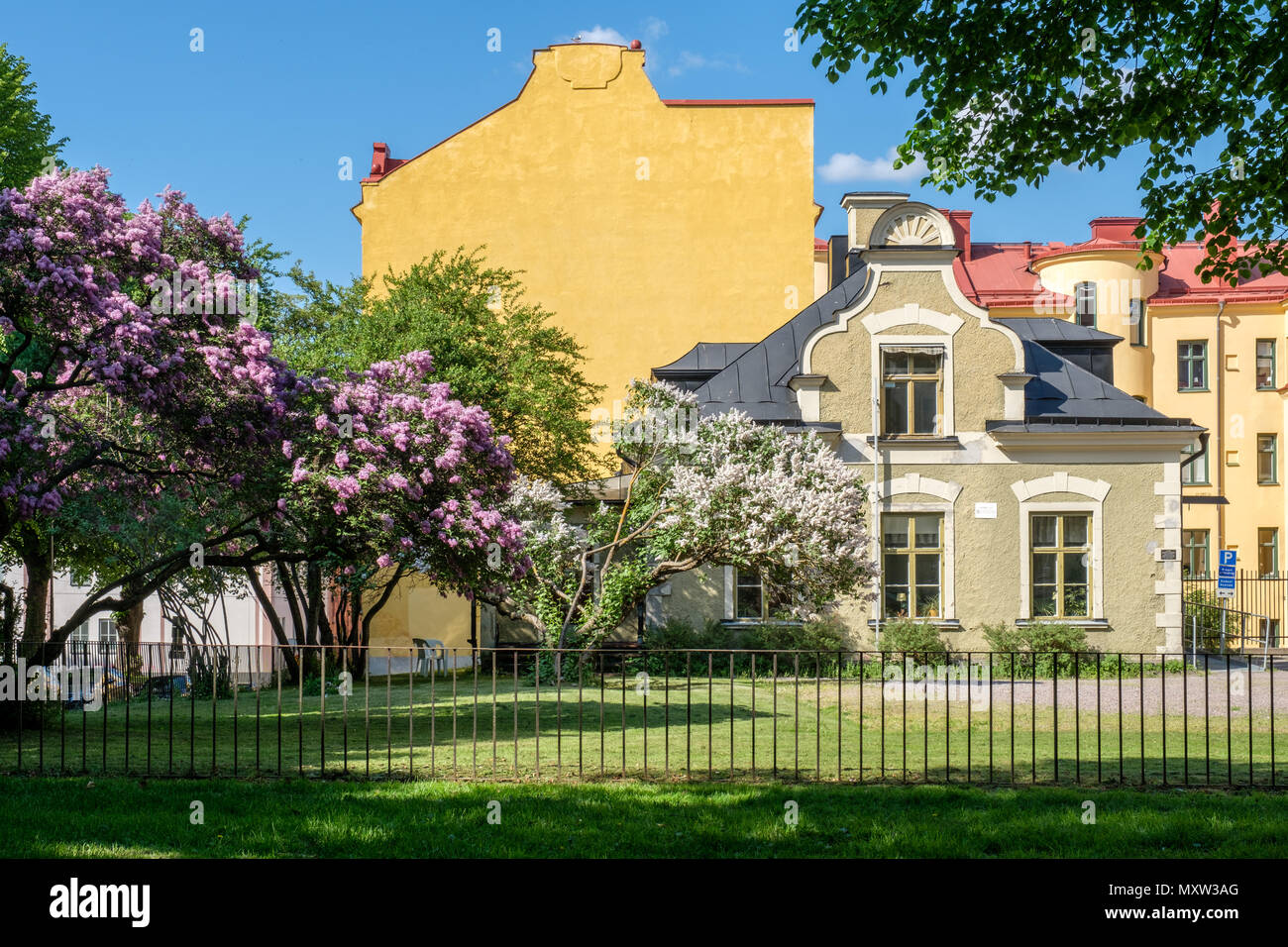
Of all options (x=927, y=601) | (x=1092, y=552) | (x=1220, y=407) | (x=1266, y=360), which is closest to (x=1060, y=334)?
(x=1092, y=552)

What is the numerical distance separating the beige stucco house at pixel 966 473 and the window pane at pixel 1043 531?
3cm

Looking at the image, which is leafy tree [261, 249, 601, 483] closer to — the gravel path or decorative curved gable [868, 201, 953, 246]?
decorative curved gable [868, 201, 953, 246]

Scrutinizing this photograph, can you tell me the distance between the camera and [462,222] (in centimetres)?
3269

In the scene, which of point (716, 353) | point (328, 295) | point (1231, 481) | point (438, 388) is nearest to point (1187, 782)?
point (438, 388)

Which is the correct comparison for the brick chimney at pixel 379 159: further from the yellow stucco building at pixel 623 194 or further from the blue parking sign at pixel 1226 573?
the blue parking sign at pixel 1226 573

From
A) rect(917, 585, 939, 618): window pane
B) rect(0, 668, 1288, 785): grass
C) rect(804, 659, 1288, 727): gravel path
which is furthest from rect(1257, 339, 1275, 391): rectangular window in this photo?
rect(0, 668, 1288, 785): grass

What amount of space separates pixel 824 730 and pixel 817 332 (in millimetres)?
11520

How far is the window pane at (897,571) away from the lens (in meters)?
22.7

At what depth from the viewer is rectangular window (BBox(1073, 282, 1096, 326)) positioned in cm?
3619

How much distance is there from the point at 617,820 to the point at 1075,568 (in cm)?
1744

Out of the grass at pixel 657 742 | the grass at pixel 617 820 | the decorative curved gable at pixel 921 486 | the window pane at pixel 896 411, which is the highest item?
the window pane at pixel 896 411

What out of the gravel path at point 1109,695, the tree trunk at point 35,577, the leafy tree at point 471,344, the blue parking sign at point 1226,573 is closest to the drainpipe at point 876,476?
the gravel path at point 1109,695

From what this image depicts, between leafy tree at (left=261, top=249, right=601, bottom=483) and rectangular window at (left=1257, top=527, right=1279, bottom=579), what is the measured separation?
22067 millimetres
